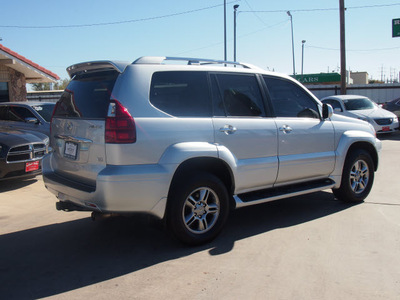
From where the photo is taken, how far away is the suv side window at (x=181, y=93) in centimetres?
409

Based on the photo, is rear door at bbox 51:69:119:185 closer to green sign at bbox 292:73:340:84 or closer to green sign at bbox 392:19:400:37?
green sign at bbox 392:19:400:37

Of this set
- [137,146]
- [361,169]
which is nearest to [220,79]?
[137,146]

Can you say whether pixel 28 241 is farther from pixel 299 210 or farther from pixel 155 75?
pixel 299 210

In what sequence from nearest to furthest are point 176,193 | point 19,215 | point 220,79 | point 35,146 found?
point 176,193
point 220,79
point 19,215
point 35,146

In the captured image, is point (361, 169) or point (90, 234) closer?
point (90, 234)

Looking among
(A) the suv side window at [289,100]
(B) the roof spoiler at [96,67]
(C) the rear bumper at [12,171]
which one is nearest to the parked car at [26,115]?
(C) the rear bumper at [12,171]

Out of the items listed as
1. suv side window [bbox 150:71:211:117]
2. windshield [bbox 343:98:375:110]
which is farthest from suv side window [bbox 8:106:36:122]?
windshield [bbox 343:98:375:110]

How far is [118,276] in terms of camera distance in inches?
146

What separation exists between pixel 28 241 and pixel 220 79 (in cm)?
298

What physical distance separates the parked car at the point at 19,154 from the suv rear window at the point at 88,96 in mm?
2845

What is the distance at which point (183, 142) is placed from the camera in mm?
4074

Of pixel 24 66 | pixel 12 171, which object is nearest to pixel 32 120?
pixel 12 171

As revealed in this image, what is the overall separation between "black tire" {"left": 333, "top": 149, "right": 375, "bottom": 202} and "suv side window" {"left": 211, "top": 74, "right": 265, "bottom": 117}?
180cm

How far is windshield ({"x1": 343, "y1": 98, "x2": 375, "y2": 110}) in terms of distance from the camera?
15.4m
